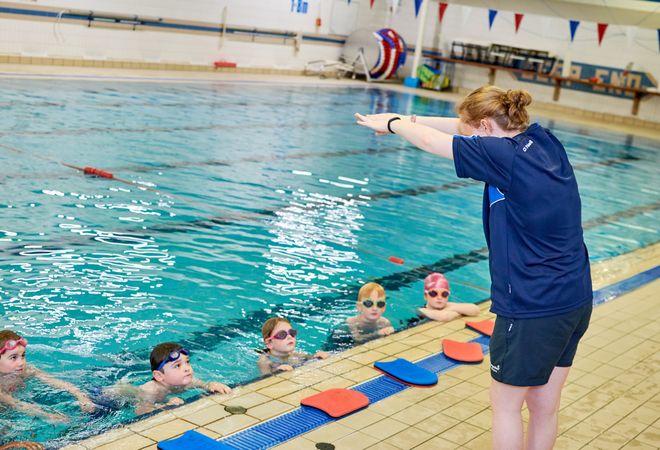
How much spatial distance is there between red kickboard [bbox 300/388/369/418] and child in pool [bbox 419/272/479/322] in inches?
65.9

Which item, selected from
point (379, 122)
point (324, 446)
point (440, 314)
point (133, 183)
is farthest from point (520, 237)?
point (133, 183)

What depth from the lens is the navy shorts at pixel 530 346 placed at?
276 centimetres

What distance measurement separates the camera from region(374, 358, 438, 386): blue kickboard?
423 cm

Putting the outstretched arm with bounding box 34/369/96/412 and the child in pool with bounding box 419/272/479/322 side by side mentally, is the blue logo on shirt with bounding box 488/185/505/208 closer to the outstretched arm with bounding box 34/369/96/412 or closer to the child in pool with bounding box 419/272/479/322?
the outstretched arm with bounding box 34/369/96/412

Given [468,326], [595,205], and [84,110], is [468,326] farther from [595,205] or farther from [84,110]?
[84,110]

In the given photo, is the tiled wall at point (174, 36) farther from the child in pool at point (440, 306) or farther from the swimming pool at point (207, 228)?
the child in pool at point (440, 306)

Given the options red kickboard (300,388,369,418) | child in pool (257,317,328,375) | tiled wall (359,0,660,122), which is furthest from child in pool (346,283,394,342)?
tiled wall (359,0,660,122)

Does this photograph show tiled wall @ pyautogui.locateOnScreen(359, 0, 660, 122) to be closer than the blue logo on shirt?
No

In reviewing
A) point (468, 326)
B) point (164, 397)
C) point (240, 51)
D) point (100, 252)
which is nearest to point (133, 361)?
point (164, 397)

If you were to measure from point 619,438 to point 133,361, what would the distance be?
8.29 feet

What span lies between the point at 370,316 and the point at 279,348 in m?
0.89

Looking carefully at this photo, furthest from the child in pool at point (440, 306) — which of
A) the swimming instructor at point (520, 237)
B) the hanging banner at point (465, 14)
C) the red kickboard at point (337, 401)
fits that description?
the hanging banner at point (465, 14)

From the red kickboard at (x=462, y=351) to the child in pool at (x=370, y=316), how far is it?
0.43 meters

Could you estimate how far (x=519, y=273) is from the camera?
275cm
